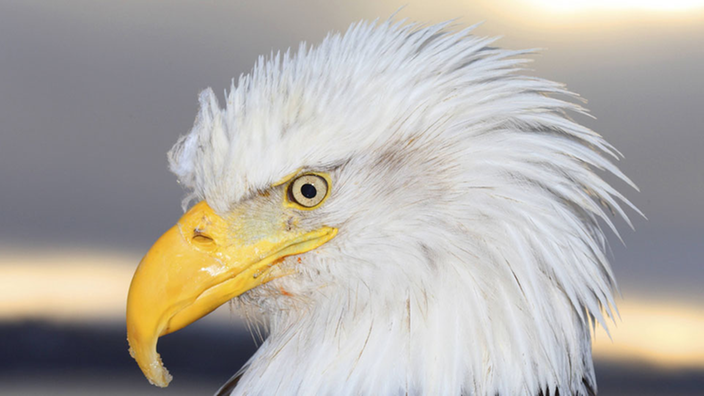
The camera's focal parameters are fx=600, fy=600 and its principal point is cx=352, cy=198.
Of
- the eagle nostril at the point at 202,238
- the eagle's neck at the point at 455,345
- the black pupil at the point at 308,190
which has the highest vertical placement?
the black pupil at the point at 308,190

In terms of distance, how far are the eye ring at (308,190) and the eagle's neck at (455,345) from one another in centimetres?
24

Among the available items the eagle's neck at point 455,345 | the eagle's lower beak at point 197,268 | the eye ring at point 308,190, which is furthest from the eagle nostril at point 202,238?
the eagle's neck at point 455,345

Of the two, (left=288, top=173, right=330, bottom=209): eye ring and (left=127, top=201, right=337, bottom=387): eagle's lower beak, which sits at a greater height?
(left=288, top=173, right=330, bottom=209): eye ring

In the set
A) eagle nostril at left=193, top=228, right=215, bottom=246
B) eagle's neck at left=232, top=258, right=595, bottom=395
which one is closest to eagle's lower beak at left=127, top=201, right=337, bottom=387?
eagle nostril at left=193, top=228, right=215, bottom=246

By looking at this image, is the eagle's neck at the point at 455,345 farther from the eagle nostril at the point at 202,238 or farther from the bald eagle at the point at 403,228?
the eagle nostril at the point at 202,238

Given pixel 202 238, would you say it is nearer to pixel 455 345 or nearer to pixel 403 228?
pixel 403 228

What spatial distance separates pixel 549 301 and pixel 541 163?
0.32 metres

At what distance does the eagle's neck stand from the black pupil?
0.83ft

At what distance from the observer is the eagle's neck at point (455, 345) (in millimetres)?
1354

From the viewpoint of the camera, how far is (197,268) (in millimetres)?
1397

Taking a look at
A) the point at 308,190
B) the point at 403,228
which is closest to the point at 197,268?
the point at 308,190

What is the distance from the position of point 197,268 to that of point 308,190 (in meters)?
0.32

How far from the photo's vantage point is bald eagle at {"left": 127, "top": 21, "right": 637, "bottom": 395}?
137cm

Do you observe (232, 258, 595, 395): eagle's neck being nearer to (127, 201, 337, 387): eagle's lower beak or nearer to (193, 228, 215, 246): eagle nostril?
(127, 201, 337, 387): eagle's lower beak
